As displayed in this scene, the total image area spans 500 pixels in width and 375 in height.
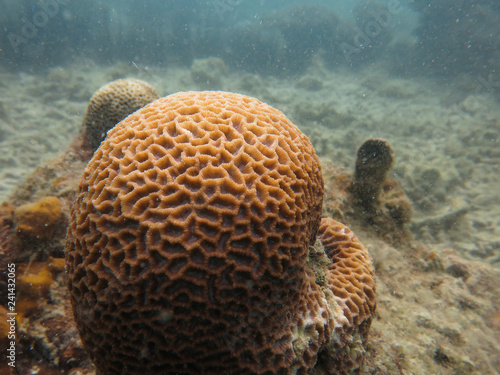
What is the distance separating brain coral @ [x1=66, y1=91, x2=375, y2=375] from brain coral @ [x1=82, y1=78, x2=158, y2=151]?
4.14 m

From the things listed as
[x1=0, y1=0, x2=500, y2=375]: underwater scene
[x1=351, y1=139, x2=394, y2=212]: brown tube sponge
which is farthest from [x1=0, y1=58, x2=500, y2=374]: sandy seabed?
[x1=351, y1=139, x2=394, y2=212]: brown tube sponge

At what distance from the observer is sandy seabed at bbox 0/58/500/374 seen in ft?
12.1

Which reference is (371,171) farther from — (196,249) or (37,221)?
(37,221)

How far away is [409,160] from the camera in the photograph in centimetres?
1055

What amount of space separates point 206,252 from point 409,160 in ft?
36.4

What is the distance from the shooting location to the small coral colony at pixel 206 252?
1.97m

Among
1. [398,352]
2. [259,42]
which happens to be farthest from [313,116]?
[259,42]

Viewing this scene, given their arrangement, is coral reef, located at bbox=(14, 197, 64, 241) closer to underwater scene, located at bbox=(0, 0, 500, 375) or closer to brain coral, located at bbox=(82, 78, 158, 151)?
underwater scene, located at bbox=(0, 0, 500, 375)

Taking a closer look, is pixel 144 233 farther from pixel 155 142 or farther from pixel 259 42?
pixel 259 42

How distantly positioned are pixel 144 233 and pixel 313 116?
44.9 feet

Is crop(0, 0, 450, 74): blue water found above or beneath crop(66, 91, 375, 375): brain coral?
above

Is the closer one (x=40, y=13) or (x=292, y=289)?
(x=292, y=289)

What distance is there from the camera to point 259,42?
25281mm

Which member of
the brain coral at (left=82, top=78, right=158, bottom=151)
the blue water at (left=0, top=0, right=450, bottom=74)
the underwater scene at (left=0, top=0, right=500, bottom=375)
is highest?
the blue water at (left=0, top=0, right=450, bottom=74)
